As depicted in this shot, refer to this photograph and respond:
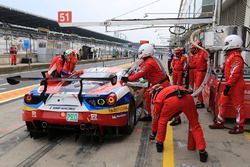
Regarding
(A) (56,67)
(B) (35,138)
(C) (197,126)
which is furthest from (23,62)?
(C) (197,126)

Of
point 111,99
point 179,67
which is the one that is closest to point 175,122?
point 111,99

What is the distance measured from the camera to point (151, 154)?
159 inches

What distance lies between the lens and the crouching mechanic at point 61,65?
6.47 meters

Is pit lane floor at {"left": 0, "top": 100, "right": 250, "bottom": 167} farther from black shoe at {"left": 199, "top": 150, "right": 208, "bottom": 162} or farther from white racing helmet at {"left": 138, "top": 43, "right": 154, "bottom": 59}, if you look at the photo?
white racing helmet at {"left": 138, "top": 43, "right": 154, "bottom": 59}

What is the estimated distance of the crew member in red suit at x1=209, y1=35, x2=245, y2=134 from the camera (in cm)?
487

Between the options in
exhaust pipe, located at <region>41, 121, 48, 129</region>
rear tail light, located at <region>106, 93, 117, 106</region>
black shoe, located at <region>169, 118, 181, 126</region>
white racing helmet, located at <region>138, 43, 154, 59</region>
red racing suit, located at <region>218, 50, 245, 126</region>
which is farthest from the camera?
black shoe, located at <region>169, 118, 181, 126</region>

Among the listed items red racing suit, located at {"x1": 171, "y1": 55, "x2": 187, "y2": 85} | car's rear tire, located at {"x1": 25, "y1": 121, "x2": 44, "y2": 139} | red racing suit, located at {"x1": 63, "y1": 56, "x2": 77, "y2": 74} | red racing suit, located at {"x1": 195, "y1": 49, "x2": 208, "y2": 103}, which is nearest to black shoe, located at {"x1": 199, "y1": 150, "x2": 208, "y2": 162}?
car's rear tire, located at {"x1": 25, "y1": 121, "x2": 44, "y2": 139}

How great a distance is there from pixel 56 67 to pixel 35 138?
242cm

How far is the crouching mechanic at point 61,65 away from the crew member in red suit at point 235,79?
3.48m

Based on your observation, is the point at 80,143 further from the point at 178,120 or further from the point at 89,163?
the point at 178,120

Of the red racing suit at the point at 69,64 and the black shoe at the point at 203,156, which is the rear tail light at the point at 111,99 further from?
the red racing suit at the point at 69,64

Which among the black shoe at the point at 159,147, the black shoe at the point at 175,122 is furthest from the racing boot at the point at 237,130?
the black shoe at the point at 159,147

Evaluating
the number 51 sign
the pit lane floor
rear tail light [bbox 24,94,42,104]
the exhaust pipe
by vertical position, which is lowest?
the pit lane floor

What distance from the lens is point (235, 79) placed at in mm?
4855
